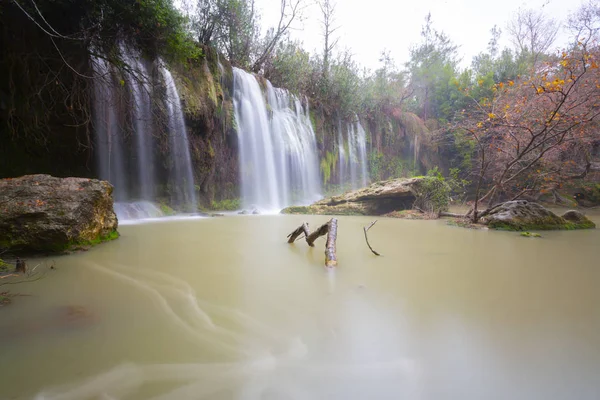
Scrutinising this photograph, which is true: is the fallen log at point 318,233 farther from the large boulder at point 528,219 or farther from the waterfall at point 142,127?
the waterfall at point 142,127

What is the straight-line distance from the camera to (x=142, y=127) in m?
7.71

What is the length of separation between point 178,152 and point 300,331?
818 centimetres

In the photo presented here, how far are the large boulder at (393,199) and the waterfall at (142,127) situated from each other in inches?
162

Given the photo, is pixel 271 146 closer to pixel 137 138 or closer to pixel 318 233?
pixel 137 138

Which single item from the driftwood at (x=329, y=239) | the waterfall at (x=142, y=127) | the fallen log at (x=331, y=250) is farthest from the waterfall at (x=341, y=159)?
the fallen log at (x=331, y=250)

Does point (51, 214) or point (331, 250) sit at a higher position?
point (51, 214)

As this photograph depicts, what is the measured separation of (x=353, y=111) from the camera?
52.2 ft

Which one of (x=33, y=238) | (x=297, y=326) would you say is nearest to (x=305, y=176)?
(x=33, y=238)

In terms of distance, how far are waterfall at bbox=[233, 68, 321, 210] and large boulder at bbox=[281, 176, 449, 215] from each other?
90.5 inches

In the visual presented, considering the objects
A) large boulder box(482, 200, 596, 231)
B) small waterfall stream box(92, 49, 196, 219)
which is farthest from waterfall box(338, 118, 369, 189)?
large boulder box(482, 200, 596, 231)

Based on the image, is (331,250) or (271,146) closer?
(331,250)

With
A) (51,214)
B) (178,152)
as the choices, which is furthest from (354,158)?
(51,214)

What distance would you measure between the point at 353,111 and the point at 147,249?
569 inches

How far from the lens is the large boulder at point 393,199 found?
28.8ft
